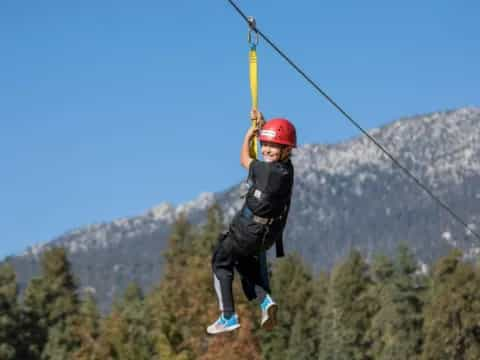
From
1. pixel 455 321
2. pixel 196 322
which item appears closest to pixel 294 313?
pixel 455 321

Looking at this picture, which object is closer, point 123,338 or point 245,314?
point 245,314

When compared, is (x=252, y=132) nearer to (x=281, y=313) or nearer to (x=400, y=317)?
(x=400, y=317)

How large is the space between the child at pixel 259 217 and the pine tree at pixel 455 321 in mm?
62269

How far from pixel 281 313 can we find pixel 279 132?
8010cm

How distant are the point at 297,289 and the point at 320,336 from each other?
12.3 meters

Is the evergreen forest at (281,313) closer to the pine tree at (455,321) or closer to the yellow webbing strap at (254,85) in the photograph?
the pine tree at (455,321)

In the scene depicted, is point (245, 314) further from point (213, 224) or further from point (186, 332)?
point (213, 224)

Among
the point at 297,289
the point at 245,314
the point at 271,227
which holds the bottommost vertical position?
the point at 271,227

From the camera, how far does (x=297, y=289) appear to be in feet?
329

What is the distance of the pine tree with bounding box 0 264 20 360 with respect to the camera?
81.5 metres

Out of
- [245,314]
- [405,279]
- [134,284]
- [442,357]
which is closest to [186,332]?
[245,314]

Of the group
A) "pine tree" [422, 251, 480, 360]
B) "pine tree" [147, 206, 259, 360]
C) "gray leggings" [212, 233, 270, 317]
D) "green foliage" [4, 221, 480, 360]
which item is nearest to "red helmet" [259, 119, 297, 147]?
"gray leggings" [212, 233, 270, 317]

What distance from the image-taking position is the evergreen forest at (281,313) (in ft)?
205

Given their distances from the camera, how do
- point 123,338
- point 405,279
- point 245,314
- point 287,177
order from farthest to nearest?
point 405,279
point 123,338
point 245,314
point 287,177
